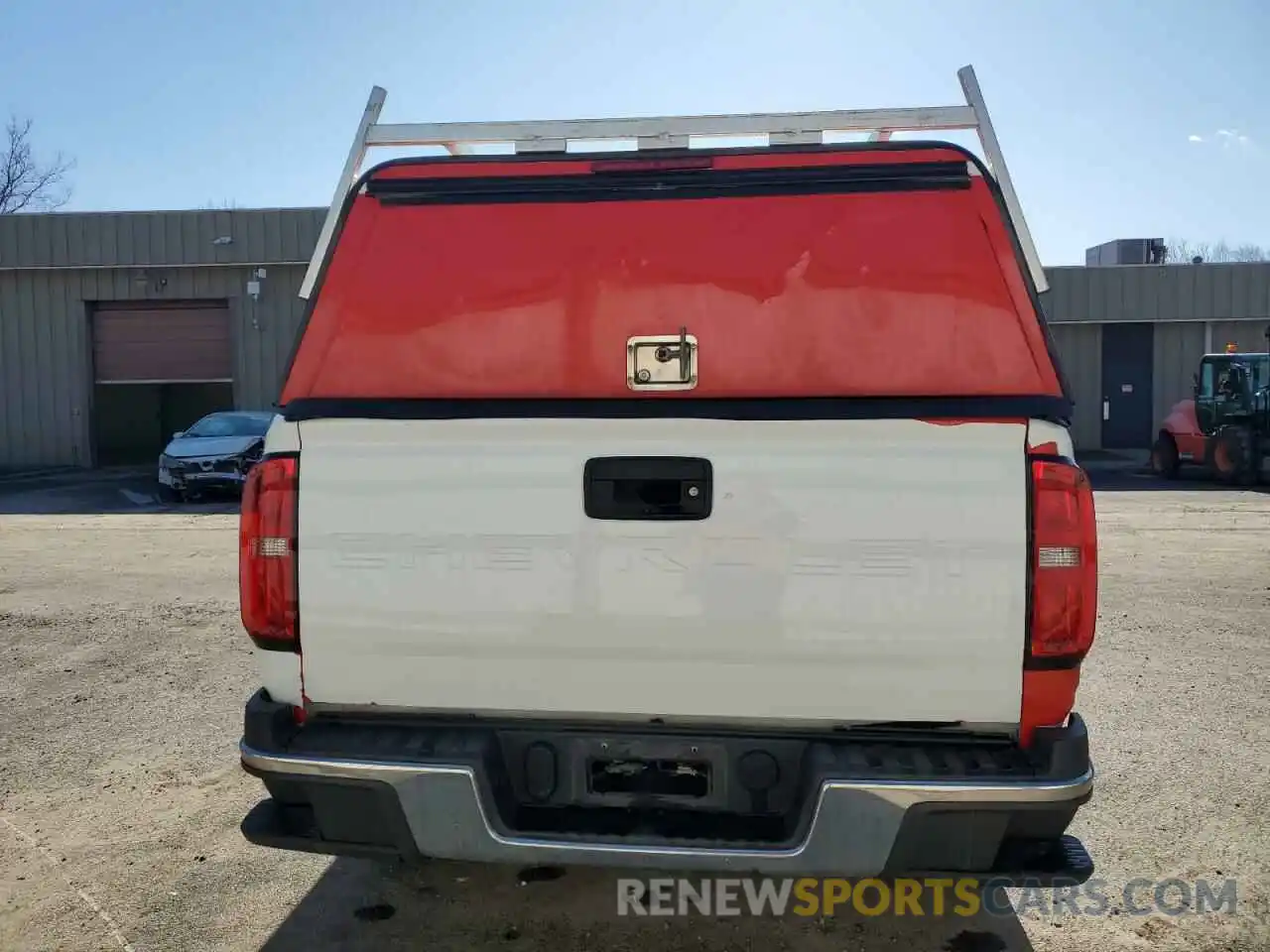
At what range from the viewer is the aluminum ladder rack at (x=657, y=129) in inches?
115

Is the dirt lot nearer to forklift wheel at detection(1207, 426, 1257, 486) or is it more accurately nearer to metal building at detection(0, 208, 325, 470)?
forklift wheel at detection(1207, 426, 1257, 486)

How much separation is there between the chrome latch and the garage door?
24.4 meters

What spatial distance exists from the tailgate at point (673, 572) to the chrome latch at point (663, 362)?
0.13 meters

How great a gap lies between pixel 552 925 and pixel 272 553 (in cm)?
152

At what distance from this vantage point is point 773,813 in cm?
253

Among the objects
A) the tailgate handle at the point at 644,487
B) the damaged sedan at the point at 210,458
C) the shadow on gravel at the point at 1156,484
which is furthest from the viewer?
the shadow on gravel at the point at 1156,484

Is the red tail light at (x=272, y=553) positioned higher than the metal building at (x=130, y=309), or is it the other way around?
the metal building at (x=130, y=309)

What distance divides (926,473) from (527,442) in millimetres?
993

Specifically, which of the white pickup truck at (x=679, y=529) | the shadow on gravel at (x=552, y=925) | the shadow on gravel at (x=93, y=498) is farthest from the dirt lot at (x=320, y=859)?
the shadow on gravel at (x=93, y=498)

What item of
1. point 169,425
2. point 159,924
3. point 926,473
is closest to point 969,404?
point 926,473

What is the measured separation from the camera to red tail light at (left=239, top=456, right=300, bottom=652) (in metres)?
2.64

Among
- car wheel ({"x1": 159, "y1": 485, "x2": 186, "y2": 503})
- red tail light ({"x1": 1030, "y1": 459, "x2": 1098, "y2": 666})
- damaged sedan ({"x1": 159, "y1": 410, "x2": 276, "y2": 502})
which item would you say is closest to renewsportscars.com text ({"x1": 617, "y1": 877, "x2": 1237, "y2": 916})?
red tail light ({"x1": 1030, "y1": 459, "x2": 1098, "y2": 666})

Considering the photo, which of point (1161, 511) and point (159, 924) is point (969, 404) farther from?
point (1161, 511)

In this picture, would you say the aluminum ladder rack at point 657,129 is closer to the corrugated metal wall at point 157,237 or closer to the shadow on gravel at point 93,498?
the shadow on gravel at point 93,498
